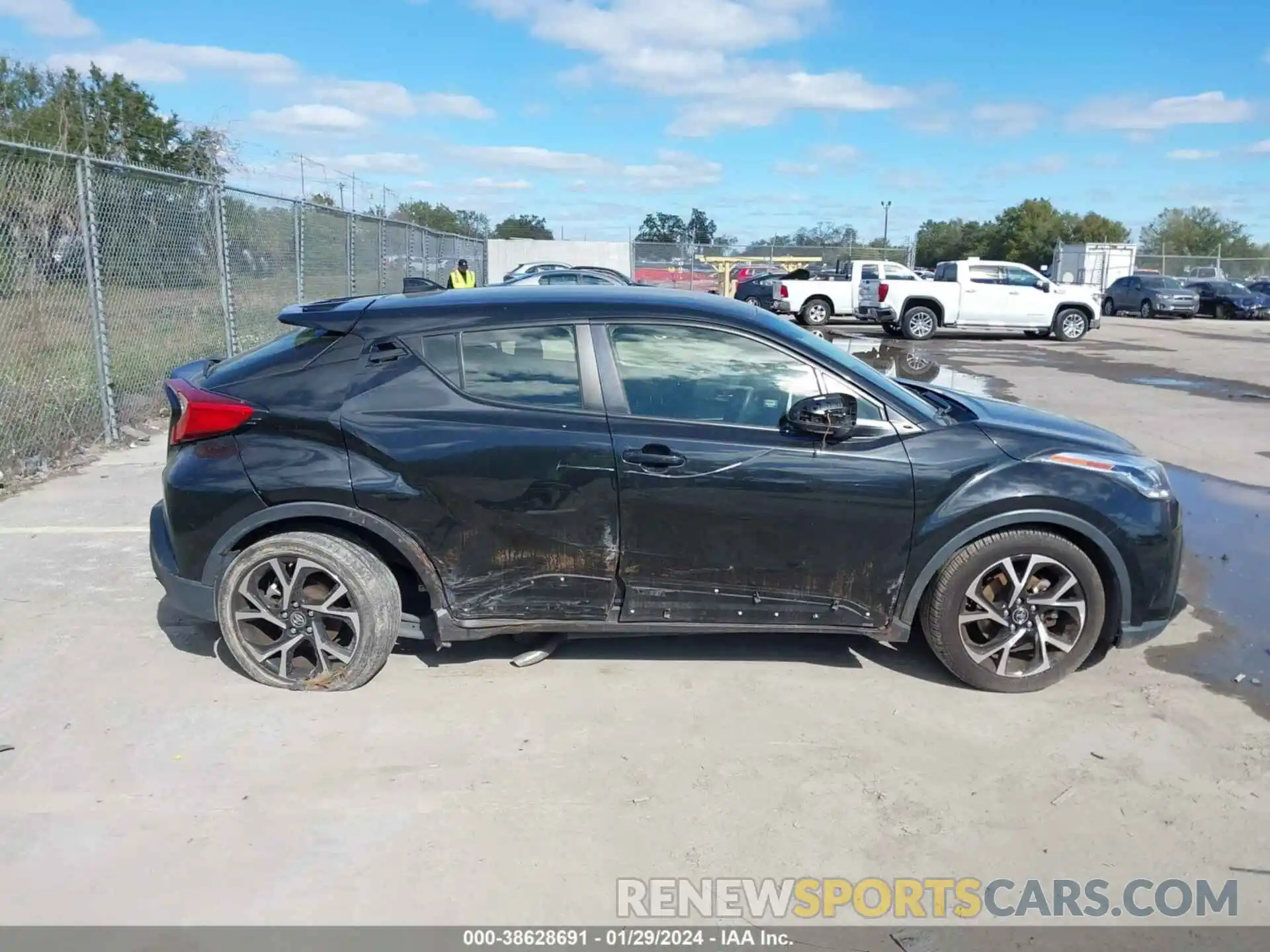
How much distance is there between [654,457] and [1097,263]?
4387 centimetres

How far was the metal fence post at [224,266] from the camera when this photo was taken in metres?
10.1

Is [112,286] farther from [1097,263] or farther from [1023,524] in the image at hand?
[1097,263]

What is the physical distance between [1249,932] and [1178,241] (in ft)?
259

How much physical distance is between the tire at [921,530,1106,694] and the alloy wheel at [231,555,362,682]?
253 centimetres

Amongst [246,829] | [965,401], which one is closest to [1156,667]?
[965,401]

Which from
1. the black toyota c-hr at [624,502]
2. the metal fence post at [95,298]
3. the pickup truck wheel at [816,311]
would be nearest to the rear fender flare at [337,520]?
the black toyota c-hr at [624,502]

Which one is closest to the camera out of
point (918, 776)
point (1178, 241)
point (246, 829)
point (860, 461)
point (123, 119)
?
point (246, 829)

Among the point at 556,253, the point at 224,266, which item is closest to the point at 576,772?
the point at 224,266

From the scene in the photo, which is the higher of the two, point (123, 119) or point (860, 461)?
point (123, 119)

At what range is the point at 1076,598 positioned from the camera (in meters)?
4.03

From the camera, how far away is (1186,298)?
32438 mm

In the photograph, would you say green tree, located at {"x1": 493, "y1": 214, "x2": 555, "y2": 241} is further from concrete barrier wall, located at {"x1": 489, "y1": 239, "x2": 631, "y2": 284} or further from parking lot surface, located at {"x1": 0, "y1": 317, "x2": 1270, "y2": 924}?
parking lot surface, located at {"x1": 0, "y1": 317, "x2": 1270, "y2": 924}

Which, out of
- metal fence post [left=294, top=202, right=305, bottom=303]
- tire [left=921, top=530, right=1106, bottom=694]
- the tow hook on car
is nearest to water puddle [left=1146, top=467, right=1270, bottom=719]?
tire [left=921, top=530, right=1106, bottom=694]

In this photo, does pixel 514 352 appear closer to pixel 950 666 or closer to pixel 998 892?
pixel 950 666
